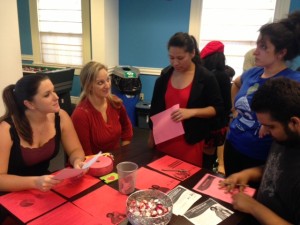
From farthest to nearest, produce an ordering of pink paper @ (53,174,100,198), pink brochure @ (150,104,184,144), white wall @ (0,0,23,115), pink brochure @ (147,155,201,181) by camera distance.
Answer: white wall @ (0,0,23,115) → pink brochure @ (150,104,184,144) → pink brochure @ (147,155,201,181) → pink paper @ (53,174,100,198)

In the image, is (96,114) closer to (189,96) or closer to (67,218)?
(189,96)

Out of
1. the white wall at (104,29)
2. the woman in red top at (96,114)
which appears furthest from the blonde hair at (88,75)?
the white wall at (104,29)

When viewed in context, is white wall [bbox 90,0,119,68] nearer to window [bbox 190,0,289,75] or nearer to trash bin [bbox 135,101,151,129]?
trash bin [bbox 135,101,151,129]

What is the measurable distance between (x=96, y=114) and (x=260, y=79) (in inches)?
39.5

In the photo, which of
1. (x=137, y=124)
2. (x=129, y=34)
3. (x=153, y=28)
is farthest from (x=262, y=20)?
(x=137, y=124)

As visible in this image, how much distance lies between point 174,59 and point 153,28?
8.92 feet

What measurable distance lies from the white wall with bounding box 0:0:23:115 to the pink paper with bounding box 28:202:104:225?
62.2 inches

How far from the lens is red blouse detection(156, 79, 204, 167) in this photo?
165 cm

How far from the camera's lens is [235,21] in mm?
3822

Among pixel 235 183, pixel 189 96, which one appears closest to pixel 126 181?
pixel 235 183

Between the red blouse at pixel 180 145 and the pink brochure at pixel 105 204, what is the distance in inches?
22.5

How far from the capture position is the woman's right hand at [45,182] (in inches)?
44.6

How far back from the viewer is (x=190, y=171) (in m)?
1.36

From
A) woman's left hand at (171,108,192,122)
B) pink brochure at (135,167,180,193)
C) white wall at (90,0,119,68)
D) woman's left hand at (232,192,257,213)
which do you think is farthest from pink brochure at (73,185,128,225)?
white wall at (90,0,119,68)
